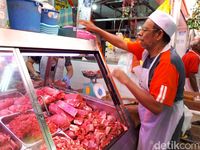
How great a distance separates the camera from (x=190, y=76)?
14.9 feet

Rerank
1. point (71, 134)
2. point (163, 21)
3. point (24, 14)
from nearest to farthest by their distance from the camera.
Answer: point (24, 14)
point (71, 134)
point (163, 21)

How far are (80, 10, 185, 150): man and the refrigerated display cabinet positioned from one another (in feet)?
0.64

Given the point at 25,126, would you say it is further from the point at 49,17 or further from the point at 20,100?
the point at 49,17

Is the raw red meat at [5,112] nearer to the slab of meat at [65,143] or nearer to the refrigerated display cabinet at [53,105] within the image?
the refrigerated display cabinet at [53,105]

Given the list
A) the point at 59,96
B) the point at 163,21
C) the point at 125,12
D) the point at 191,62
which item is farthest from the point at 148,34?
the point at 125,12

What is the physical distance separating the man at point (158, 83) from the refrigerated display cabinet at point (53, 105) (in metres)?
0.19

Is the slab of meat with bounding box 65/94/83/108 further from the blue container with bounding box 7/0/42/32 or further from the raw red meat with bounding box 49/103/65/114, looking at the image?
the blue container with bounding box 7/0/42/32

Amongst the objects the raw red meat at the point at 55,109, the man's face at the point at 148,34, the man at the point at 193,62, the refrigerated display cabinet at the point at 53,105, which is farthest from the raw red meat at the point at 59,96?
the man at the point at 193,62

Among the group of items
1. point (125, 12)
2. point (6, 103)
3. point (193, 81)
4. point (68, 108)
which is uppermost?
point (125, 12)

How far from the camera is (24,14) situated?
3.64ft

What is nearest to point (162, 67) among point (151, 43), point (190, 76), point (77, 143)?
point (151, 43)

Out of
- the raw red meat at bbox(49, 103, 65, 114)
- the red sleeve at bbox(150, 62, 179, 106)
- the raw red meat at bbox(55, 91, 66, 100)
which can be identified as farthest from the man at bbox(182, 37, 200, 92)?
the raw red meat at bbox(49, 103, 65, 114)

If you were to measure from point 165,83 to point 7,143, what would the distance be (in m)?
1.23

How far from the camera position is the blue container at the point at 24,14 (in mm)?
1083
